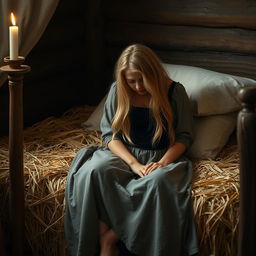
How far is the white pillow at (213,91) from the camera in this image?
2943 mm

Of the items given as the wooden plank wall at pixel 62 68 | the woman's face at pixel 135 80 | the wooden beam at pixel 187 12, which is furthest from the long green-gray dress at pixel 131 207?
the wooden beam at pixel 187 12

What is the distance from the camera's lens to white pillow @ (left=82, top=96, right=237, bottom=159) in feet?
9.49

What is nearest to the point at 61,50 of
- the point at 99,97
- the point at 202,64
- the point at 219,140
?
the point at 99,97

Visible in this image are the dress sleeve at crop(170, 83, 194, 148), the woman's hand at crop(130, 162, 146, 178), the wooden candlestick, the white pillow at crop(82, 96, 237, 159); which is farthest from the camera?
the white pillow at crop(82, 96, 237, 159)

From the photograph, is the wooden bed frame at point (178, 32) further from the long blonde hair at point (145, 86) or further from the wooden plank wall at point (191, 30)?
the long blonde hair at point (145, 86)

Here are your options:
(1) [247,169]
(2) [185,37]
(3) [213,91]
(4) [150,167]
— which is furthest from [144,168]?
(2) [185,37]

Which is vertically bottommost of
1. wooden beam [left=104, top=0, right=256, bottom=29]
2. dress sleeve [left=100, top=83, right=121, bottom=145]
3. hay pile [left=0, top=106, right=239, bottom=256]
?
hay pile [left=0, top=106, right=239, bottom=256]

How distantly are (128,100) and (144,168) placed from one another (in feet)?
1.00

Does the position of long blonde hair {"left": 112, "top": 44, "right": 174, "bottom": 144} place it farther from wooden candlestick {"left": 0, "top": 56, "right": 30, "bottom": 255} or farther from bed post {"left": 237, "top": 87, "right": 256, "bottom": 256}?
→ bed post {"left": 237, "top": 87, "right": 256, "bottom": 256}

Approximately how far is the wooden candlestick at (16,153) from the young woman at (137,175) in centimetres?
19

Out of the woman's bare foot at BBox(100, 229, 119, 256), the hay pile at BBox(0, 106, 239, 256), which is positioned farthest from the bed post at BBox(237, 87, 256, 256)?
the woman's bare foot at BBox(100, 229, 119, 256)

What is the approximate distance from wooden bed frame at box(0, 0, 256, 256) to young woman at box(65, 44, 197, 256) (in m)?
0.65

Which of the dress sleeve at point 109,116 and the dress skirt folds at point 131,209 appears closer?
the dress skirt folds at point 131,209

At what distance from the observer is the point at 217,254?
248 centimetres
